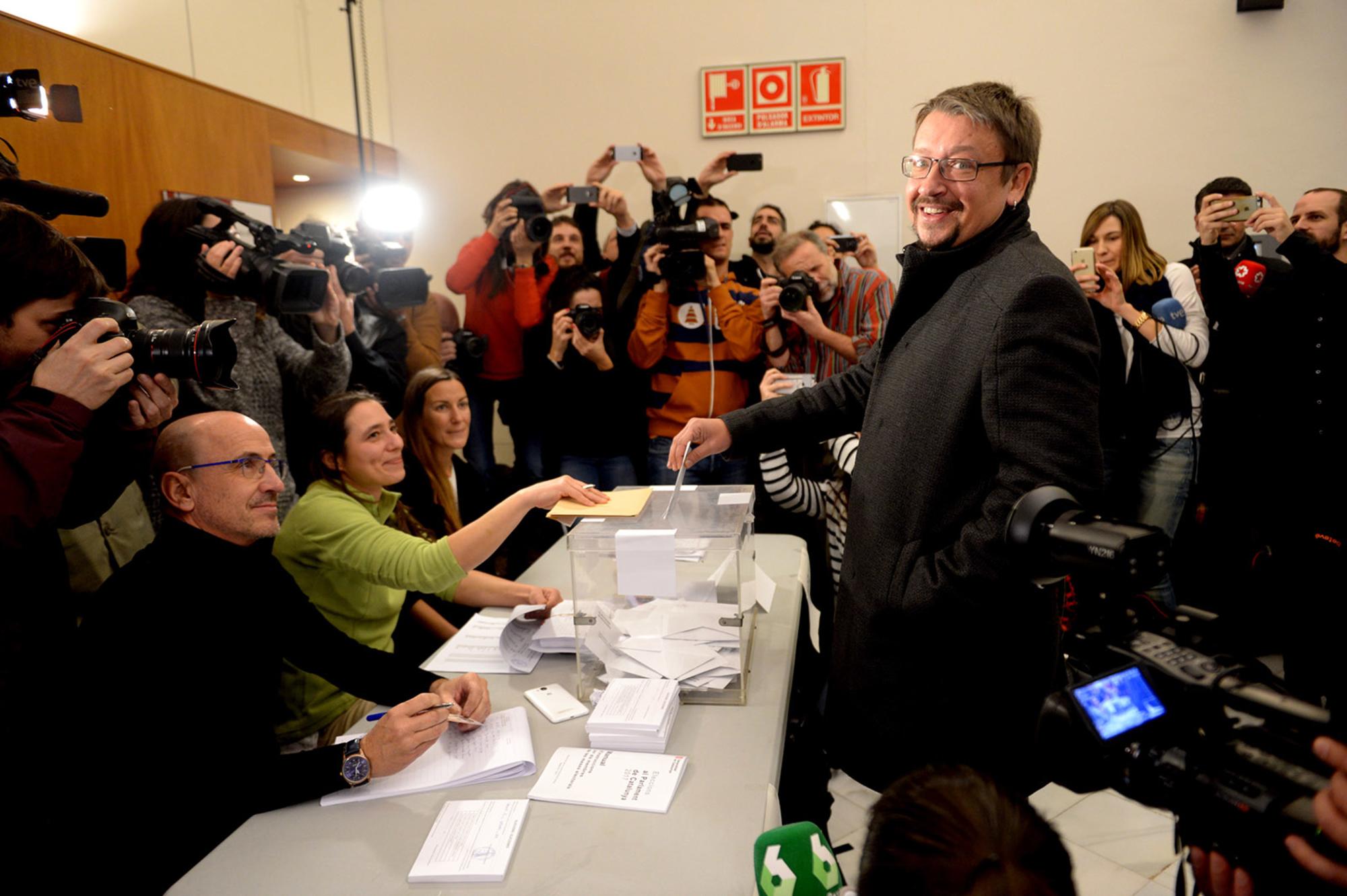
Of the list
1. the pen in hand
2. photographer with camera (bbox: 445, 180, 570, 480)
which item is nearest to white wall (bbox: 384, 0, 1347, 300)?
photographer with camera (bbox: 445, 180, 570, 480)

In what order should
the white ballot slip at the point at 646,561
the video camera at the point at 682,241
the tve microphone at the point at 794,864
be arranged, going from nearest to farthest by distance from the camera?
the tve microphone at the point at 794,864 < the white ballot slip at the point at 646,561 < the video camera at the point at 682,241

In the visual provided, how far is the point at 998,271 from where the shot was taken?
4.31 feet

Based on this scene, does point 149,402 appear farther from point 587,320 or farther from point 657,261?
point 657,261

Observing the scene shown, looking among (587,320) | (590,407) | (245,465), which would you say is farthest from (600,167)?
(245,465)

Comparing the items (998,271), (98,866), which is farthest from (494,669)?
(998,271)

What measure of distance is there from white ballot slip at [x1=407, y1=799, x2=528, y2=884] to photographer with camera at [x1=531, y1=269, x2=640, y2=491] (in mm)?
2025

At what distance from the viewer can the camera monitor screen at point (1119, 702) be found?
848 millimetres

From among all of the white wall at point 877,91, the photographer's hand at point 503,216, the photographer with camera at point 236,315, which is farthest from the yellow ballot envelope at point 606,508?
the white wall at point 877,91

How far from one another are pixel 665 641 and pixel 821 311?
72.3 inches

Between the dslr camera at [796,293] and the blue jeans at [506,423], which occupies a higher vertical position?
the dslr camera at [796,293]

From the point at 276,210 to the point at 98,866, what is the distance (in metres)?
4.33

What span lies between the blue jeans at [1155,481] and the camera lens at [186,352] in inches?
111

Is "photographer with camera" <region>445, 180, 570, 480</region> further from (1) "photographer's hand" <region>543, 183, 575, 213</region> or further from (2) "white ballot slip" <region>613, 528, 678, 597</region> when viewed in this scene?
(2) "white ballot slip" <region>613, 528, 678, 597</region>

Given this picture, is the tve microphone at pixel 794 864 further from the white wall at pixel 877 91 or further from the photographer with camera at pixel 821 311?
the white wall at pixel 877 91
